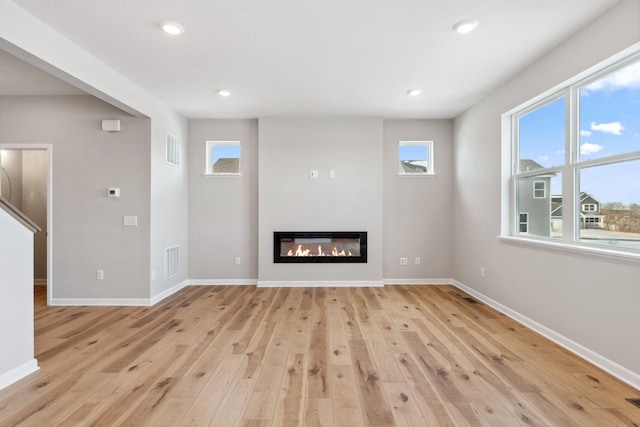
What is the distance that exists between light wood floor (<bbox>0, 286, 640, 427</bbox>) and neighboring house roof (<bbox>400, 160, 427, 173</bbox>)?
2385mm

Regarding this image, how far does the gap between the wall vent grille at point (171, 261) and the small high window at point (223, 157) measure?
1401 millimetres

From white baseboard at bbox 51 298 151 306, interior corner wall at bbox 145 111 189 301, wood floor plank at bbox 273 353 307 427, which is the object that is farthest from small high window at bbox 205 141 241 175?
wood floor plank at bbox 273 353 307 427

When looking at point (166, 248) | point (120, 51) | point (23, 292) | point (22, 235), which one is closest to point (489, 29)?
point (120, 51)

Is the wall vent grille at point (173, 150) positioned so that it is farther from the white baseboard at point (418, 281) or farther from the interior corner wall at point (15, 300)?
the white baseboard at point (418, 281)

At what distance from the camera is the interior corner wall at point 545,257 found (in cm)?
215

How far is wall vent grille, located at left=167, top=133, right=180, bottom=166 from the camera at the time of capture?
4.39 m

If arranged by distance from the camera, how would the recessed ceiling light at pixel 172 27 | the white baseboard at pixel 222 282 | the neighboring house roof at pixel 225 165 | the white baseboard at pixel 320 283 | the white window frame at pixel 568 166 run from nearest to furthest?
1. the white window frame at pixel 568 166
2. the recessed ceiling light at pixel 172 27
3. the white baseboard at pixel 320 283
4. the white baseboard at pixel 222 282
5. the neighboring house roof at pixel 225 165

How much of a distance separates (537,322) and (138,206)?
468 centimetres

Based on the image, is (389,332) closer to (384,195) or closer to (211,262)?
(384,195)

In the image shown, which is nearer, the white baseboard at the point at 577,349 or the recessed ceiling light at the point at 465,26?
the white baseboard at the point at 577,349

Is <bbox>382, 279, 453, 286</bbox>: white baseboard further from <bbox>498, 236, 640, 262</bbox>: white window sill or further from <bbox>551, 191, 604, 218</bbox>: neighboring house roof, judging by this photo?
<bbox>551, 191, 604, 218</bbox>: neighboring house roof

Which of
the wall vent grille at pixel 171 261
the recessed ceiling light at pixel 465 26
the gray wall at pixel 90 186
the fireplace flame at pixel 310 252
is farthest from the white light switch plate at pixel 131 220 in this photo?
the recessed ceiling light at pixel 465 26

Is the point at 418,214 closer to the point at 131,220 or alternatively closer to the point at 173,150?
the point at 173,150

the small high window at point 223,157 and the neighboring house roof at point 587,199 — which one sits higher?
the small high window at point 223,157
